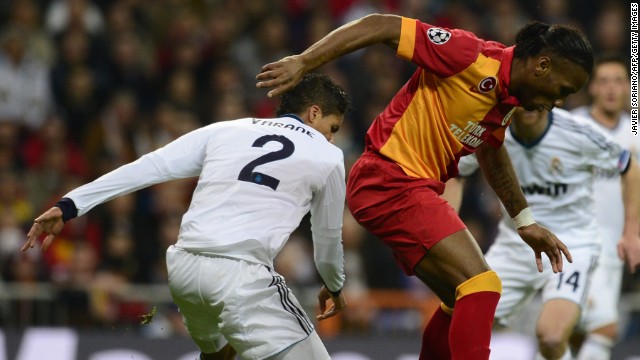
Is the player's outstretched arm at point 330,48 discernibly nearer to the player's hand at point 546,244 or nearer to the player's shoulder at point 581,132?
the player's hand at point 546,244

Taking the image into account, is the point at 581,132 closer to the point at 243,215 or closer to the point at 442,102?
the point at 442,102

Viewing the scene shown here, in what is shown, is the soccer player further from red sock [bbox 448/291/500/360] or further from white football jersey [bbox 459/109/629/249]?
white football jersey [bbox 459/109/629/249]

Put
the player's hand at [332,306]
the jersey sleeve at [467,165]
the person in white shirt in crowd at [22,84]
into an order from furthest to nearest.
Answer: the person in white shirt in crowd at [22,84], the jersey sleeve at [467,165], the player's hand at [332,306]

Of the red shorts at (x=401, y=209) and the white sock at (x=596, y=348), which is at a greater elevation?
the red shorts at (x=401, y=209)

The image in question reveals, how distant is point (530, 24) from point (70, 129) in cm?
700

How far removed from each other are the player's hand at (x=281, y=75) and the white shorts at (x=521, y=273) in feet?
9.88

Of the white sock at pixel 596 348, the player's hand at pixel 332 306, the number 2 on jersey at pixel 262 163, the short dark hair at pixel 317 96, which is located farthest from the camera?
the white sock at pixel 596 348

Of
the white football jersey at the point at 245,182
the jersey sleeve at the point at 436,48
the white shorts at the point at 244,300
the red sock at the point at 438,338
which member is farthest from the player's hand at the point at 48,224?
the red sock at the point at 438,338

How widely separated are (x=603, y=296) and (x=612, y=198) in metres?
0.82

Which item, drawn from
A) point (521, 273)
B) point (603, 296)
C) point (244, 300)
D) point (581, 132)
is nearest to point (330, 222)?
point (244, 300)

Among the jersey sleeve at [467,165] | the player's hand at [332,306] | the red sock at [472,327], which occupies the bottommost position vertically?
the player's hand at [332,306]

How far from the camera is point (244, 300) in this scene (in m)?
4.81

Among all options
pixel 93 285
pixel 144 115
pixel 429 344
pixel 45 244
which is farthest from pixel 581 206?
pixel 144 115

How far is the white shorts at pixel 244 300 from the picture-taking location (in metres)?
4.82
